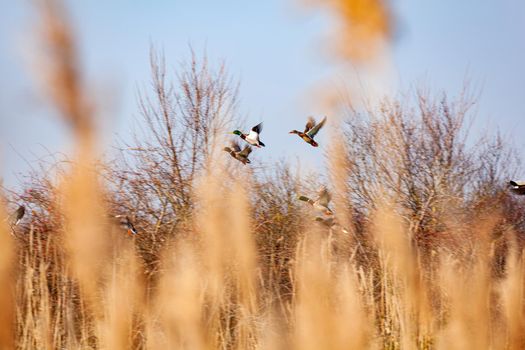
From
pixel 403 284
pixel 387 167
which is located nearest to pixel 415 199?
pixel 387 167

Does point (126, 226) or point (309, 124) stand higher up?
point (309, 124)

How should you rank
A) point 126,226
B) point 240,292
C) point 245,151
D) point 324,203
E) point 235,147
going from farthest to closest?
point 235,147, point 245,151, point 324,203, point 126,226, point 240,292

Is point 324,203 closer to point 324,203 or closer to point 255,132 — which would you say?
point 324,203

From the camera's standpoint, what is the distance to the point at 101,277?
4.13 metres

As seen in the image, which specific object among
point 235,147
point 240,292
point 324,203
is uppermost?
point 235,147

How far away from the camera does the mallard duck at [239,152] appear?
11109mm

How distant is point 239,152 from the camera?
1143 centimetres

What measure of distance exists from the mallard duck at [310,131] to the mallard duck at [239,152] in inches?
32.9

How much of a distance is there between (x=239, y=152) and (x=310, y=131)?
4.41 ft

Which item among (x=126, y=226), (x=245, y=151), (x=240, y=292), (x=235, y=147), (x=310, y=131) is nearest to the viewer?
(x=240, y=292)

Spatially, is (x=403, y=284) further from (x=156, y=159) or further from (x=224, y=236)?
(x=156, y=159)

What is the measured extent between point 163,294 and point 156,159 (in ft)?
29.5

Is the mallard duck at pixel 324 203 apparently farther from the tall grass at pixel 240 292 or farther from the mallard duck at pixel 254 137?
the tall grass at pixel 240 292

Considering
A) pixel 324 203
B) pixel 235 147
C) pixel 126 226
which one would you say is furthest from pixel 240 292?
pixel 235 147
